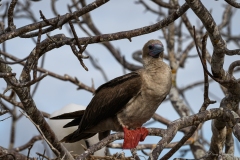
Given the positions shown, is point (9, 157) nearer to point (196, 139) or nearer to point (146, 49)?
point (146, 49)

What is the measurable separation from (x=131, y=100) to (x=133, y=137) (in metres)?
0.40

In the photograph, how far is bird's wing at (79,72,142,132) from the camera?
19.5ft

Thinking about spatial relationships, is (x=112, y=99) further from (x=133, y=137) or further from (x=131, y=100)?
(x=133, y=137)

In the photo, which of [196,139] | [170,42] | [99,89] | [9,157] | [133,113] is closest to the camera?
[9,157]

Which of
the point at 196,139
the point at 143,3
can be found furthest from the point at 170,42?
the point at 196,139

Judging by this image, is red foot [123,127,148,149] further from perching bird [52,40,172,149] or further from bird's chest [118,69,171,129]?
bird's chest [118,69,171,129]

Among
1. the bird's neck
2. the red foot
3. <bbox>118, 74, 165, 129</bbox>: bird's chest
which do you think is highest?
the bird's neck

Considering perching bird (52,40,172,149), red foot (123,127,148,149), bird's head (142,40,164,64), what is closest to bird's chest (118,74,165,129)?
perching bird (52,40,172,149)

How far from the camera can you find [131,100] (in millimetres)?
5965

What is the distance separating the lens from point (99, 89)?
6.33 m

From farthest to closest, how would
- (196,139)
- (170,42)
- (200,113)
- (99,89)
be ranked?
(170,42) < (196,139) < (99,89) < (200,113)

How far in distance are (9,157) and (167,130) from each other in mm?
1679

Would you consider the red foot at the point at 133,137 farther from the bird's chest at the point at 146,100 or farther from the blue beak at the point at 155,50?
the blue beak at the point at 155,50

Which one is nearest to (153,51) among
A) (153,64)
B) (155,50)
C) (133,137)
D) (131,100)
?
(155,50)
